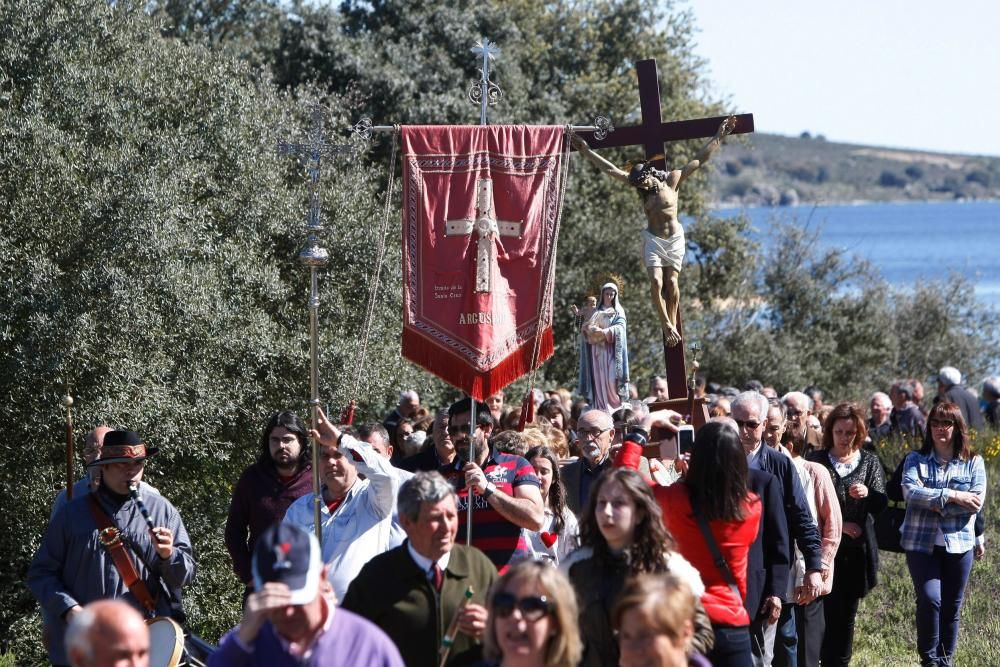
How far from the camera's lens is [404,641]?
17.0ft

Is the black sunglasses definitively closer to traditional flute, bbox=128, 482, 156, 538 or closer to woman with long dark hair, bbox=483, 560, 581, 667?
woman with long dark hair, bbox=483, 560, 581, 667

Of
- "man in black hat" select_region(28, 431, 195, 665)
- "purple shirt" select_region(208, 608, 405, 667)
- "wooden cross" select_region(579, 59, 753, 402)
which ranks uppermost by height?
"wooden cross" select_region(579, 59, 753, 402)

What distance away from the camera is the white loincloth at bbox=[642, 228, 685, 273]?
498 inches

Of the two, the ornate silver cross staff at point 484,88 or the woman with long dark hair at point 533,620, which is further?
the ornate silver cross staff at point 484,88

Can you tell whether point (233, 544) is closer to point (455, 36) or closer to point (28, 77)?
point (28, 77)

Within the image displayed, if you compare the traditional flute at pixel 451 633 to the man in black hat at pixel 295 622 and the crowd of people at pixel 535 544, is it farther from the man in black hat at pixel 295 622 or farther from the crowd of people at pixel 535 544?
the man in black hat at pixel 295 622

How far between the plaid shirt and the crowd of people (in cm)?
1

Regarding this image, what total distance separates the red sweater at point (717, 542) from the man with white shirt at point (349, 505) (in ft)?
4.19

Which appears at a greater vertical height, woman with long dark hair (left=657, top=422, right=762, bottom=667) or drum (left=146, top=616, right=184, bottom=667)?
woman with long dark hair (left=657, top=422, right=762, bottom=667)

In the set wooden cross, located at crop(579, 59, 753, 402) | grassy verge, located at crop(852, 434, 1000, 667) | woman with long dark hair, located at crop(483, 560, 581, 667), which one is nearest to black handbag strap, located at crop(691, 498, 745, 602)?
woman with long dark hair, located at crop(483, 560, 581, 667)

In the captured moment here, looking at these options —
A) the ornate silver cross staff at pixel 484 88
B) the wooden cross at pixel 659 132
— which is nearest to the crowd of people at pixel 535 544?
the wooden cross at pixel 659 132

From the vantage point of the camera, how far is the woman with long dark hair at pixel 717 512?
6.10 m

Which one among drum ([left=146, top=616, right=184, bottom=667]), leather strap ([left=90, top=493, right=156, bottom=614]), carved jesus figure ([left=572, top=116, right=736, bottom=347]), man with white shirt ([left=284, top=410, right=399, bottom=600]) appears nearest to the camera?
man with white shirt ([left=284, top=410, right=399, bottom=600])

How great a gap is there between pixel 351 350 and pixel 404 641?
1069 centimetres
